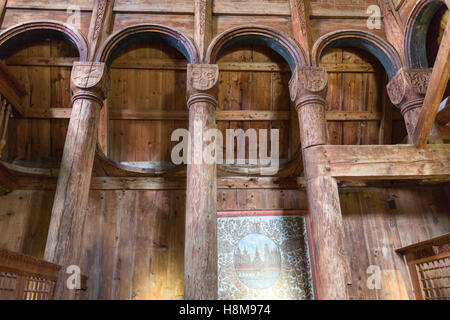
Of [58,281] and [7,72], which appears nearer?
[58,281]

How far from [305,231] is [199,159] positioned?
2.21 meters

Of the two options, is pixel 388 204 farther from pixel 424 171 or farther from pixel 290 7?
pixel 290 7

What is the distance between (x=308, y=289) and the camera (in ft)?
13.9

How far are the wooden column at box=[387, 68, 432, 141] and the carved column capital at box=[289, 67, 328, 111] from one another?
84 centimetres

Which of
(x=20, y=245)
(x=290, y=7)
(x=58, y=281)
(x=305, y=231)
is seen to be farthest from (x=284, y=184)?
(x=20, y=245)

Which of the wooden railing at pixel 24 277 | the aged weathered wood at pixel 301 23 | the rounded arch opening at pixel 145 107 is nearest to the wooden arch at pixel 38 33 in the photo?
the rounded arch opening at pixel 145 107

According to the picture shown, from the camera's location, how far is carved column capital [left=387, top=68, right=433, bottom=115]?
137 inches

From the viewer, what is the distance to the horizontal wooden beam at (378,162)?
3129 millimetres

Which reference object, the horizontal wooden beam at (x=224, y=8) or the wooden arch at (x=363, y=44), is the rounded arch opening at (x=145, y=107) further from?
the wooden arch at (x=363, y=44)

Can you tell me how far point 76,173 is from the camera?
304cm

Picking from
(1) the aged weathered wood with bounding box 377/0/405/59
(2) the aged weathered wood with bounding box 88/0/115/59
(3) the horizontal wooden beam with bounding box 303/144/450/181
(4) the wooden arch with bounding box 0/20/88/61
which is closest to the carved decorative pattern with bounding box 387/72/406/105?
(1) the aged weathered wood with bounding box 377/0/405/59

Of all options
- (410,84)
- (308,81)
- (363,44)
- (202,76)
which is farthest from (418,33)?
(202,76)

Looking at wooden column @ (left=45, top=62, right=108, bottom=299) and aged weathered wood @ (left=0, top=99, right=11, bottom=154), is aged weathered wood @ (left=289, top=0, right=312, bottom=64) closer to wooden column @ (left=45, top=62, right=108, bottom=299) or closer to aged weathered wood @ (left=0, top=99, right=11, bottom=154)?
wooden column @ (left=45, top=62, right=108, bottom=299)

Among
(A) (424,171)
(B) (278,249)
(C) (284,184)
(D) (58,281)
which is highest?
(C) (284,184)
